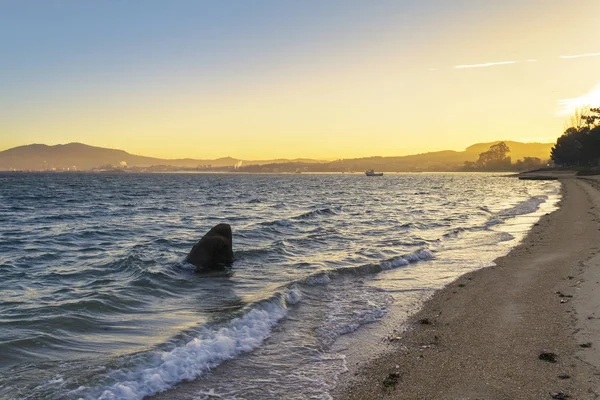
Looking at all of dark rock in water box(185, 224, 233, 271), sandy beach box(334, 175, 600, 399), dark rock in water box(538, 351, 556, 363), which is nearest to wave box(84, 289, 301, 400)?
sandy beach box(334, 175, 600, 399)

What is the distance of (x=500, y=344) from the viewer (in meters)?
7.82

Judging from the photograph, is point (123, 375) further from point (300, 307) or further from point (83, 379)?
point (300, 307)

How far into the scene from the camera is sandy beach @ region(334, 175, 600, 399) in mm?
6168

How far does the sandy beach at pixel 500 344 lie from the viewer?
6.17 metres

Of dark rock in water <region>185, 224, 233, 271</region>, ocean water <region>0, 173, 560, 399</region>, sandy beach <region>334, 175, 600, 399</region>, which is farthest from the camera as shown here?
dark rock in water <region>185, 224, 233, 271</region>

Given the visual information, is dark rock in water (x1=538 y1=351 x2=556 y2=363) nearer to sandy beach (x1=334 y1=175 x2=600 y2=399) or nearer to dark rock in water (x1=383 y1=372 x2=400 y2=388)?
sandy beach (x1=334 y1=175 x2=600 y2=399)

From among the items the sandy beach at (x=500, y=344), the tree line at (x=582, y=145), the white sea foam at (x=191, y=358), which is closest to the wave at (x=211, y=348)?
the white sea foam at (x=191, y=358)

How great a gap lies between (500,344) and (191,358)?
5268 millimetres

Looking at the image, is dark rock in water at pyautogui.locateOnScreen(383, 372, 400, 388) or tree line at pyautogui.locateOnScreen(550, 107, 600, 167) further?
tree line at pyautogui.locateOnScreen(550, 107, 600, 167)

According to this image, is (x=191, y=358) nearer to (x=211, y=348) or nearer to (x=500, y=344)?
(x=211, y=348)

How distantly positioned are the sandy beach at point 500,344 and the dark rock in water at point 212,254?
7.61 meters

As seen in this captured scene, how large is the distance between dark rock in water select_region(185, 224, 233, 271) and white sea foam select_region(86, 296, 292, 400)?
19.3ft

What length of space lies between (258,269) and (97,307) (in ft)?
20.0

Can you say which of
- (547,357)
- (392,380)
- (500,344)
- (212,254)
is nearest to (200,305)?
(212,254)
